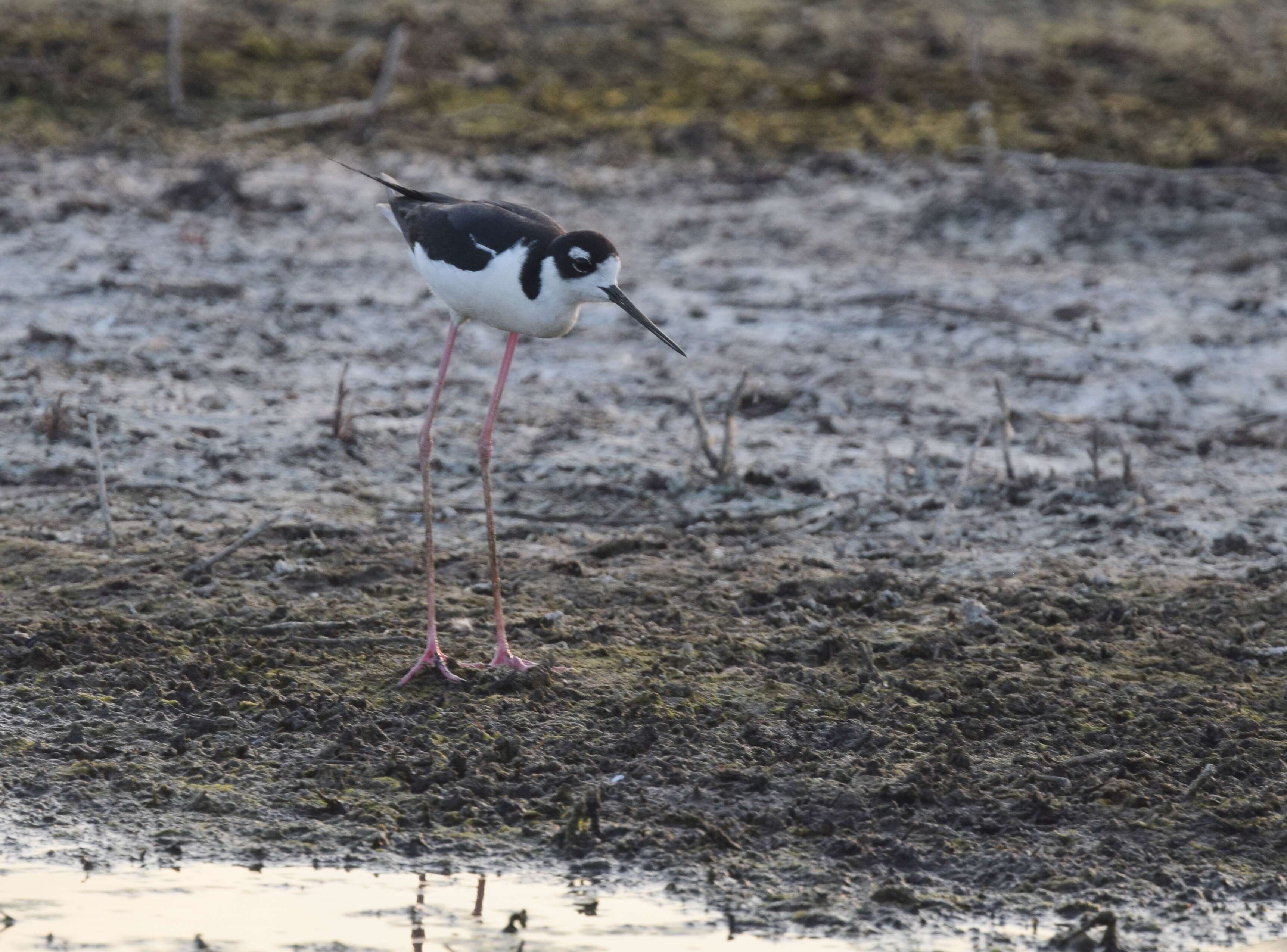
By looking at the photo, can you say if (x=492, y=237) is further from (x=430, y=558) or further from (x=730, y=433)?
(x=730, y=433)

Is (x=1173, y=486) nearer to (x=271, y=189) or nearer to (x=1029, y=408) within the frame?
(x=1029, y=408)

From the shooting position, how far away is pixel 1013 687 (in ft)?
17.7

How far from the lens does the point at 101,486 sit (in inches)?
256

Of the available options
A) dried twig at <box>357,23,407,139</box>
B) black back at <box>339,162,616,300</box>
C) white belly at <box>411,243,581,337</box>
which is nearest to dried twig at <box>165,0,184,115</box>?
dried twig at <box>357,23,407,139</box>

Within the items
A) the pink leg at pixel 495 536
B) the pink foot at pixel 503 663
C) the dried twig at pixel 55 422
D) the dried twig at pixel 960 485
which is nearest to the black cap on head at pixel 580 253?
the pink leg at pixel 495 536

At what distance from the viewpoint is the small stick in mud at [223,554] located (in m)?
6.10

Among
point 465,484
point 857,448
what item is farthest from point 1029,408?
point 465,484

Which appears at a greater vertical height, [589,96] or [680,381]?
[589,96]

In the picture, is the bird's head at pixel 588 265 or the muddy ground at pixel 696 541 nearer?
the muddy ground at pixel 696 541

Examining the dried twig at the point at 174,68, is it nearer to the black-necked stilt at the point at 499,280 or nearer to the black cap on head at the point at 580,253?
the black-necked stilt at the point at 499,280

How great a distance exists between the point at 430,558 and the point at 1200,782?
2.46 m

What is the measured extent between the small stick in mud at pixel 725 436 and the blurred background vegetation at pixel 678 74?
5.01 meters

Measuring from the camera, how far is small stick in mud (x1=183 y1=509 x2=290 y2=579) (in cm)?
610

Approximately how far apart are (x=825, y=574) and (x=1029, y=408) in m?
2.10
